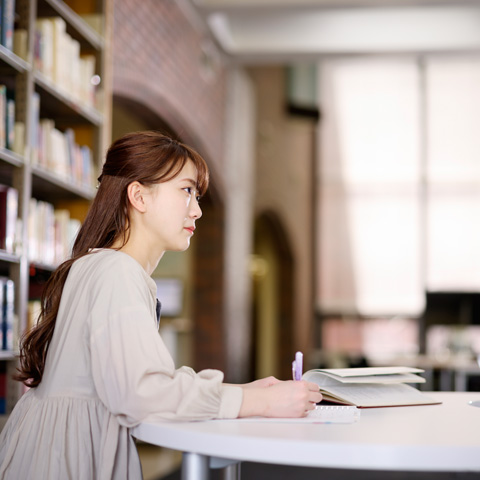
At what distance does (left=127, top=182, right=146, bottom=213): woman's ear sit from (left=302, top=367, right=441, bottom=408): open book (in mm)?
539

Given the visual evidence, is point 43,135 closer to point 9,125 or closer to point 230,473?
point 9,125

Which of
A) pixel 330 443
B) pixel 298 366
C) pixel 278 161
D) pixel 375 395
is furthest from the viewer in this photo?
pixel 278 161

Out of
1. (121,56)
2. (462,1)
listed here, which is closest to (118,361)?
(121,56)

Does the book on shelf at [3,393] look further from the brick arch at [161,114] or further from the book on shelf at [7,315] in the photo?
the brick arch at [161,114]

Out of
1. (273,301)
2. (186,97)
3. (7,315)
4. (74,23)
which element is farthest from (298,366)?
(273,301)

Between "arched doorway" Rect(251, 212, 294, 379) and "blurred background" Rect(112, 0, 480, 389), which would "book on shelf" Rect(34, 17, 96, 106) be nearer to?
"blurred background" Rect(112, 0, 480, 389)

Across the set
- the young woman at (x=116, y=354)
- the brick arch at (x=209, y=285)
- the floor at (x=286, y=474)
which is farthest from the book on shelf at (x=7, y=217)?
the brick arch at (x=209, y=285)

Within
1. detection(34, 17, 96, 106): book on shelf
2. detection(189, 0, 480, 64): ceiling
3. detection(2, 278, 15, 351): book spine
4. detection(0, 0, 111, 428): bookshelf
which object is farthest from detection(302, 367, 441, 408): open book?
detection(189, 0, 480, 64): ceiling

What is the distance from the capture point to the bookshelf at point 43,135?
2.86 meters

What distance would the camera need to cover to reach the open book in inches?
63.4

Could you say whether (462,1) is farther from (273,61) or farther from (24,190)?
(24,190)

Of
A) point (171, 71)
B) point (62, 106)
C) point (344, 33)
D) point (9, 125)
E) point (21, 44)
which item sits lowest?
point (9, 125)

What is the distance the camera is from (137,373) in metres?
1.30

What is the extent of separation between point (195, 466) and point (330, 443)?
0.86 feet
